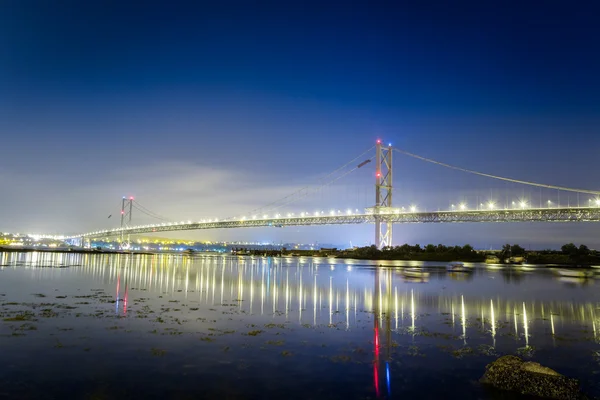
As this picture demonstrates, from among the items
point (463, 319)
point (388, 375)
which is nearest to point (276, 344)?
point (388, 375)

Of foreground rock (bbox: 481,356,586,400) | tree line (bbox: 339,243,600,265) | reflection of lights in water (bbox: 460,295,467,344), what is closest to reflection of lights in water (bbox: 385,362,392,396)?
foreground rock (bbox: 481,356,586,400)

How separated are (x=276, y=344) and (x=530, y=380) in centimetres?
480

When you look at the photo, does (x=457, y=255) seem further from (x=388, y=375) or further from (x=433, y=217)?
(x=388, y=375)

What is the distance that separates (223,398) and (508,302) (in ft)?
46.5

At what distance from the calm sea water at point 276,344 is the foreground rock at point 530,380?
0.38 metres

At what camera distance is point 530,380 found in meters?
6.01

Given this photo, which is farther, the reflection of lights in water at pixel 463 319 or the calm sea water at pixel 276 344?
the reflection of lights in water at pixel 463 319

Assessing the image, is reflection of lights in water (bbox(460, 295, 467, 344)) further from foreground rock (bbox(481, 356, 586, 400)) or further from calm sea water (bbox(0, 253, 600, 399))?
foreground rock (bbox(481, 356, 586, 400))

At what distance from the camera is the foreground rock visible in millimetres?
5758

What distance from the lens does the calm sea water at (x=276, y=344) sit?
6.11m

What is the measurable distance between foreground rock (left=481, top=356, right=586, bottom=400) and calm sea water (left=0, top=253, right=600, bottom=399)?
0.38 metres

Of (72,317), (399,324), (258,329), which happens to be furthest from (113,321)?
(399,324)

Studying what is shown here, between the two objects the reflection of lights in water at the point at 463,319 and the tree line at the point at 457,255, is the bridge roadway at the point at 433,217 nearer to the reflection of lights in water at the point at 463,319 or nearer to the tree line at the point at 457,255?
the tree line at the point at 457,255

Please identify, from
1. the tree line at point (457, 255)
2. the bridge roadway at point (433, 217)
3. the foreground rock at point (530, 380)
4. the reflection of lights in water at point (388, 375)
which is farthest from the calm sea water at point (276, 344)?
the bridge roadway at point (433, 217)
